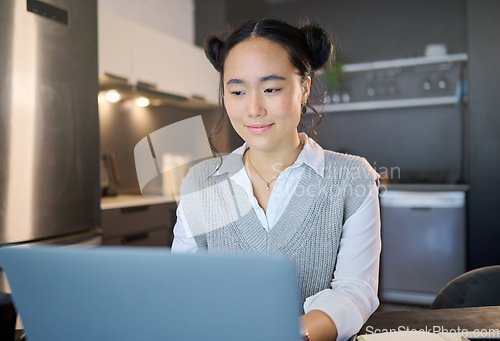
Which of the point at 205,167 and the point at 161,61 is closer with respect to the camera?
the point at 205,167

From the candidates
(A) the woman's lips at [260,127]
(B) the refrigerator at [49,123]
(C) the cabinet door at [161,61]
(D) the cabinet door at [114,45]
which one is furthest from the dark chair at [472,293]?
(C) the cabinet door at [161,61]

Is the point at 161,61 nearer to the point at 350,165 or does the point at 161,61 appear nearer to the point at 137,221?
the point at 137,221

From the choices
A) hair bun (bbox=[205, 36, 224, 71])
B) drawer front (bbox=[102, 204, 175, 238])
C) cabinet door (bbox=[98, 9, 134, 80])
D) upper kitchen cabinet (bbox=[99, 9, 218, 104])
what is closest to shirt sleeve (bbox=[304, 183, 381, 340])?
hair bun (bbox=[205, 36, 224, 71])

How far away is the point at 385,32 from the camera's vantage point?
166 inches

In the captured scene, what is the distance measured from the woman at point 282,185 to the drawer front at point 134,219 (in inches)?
58.1

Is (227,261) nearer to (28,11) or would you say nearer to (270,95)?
(270,95)

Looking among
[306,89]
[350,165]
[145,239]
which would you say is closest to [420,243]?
[145,239]

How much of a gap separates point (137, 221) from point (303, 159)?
1.91 meters

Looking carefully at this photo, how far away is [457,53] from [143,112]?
2723 mm

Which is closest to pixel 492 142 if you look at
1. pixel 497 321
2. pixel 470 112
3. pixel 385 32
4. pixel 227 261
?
pixel 470 112

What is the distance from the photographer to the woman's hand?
29.0 inches

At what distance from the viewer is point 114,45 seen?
2.88 m

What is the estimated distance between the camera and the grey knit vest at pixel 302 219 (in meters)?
A: 1.13

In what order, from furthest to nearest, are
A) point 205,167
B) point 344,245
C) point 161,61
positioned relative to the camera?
point 161,61 → point 205,167 → point 344,245
